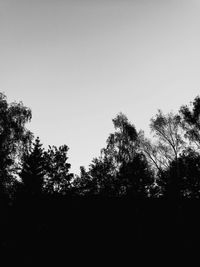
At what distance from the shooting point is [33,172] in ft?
68.5

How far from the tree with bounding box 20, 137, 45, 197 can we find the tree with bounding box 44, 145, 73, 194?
97.4 inches

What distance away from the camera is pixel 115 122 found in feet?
87.0

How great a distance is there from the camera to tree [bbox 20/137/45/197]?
19.0 m

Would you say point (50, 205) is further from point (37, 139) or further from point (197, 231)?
point (197, 231)

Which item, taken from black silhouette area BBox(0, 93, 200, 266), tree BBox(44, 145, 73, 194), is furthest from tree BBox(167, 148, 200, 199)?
tree BBox(44, 145, 73, 194)

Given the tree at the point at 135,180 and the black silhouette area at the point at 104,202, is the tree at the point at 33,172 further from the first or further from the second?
A: the tree at the point at 135,180

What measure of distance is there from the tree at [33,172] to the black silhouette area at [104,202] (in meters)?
0.09

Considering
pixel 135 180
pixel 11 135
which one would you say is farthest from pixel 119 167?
pixel 11 135

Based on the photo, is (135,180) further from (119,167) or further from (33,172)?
(33,172)

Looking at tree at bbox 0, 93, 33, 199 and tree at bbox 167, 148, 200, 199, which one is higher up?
tree at bbox 0, 93, 33, 199

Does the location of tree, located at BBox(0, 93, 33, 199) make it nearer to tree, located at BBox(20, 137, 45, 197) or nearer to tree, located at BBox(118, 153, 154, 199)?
tree, located at BBox(20, 137, 45, 197)

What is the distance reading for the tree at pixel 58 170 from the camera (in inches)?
961

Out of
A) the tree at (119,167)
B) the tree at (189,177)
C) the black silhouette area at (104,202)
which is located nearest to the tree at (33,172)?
the black silhouette area at (104,202)

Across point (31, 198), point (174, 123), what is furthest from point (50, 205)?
point (174, 123)
